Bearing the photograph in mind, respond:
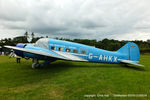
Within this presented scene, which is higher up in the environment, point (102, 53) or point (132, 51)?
point (132, 51)

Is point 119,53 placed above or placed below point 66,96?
above

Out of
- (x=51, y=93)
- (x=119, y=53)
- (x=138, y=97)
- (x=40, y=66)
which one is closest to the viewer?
(x=138, y=97)

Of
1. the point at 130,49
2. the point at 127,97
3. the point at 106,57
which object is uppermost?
the point at 130,49

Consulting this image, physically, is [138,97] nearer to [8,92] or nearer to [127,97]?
[127,97]

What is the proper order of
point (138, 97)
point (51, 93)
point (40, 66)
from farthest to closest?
point (40, 66) < point (51, 93) < point (138, 97)

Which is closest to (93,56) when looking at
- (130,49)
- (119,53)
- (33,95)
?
(119,53)

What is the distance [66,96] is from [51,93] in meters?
0.68

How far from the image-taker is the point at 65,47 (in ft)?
28.2

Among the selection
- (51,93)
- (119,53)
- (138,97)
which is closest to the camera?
(138,97)

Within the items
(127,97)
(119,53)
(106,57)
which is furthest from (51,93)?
(119,53)

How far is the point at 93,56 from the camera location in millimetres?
8406

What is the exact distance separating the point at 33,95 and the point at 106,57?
7.15 metres

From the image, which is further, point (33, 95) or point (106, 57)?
point (106, 57)

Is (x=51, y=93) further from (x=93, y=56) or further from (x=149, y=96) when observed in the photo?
(x=93, y=56)
